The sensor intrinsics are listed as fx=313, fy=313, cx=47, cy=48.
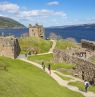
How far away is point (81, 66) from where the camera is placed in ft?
194

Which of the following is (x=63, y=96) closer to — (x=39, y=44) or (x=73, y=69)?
(x=73, y=69)

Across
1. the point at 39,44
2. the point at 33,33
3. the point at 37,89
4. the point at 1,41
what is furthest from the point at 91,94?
the point at 33,33

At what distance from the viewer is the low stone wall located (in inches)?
2132

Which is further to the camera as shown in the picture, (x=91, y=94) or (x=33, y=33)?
(x=33, y=33)

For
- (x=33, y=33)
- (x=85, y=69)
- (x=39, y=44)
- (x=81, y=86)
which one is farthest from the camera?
(x=33, y=33)

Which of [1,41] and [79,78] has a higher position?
[1,41]

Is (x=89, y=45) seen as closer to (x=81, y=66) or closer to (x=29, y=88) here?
(x=81, y=66)

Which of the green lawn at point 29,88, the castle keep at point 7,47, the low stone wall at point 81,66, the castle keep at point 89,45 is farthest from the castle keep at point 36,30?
the green lawn at point 29,88

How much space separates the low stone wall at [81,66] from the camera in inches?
2132

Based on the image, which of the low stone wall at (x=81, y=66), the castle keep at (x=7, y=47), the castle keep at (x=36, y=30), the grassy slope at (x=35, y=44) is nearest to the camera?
the low stone wall at (x=81, y=66)

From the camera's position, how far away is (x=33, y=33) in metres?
112

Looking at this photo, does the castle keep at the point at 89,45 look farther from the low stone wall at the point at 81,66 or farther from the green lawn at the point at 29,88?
the green lawn at the point at 29,88

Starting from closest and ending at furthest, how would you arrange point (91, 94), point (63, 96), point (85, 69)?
point (63, 96)
point (91, 94)
point (85, 69)

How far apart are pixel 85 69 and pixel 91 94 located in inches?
529
